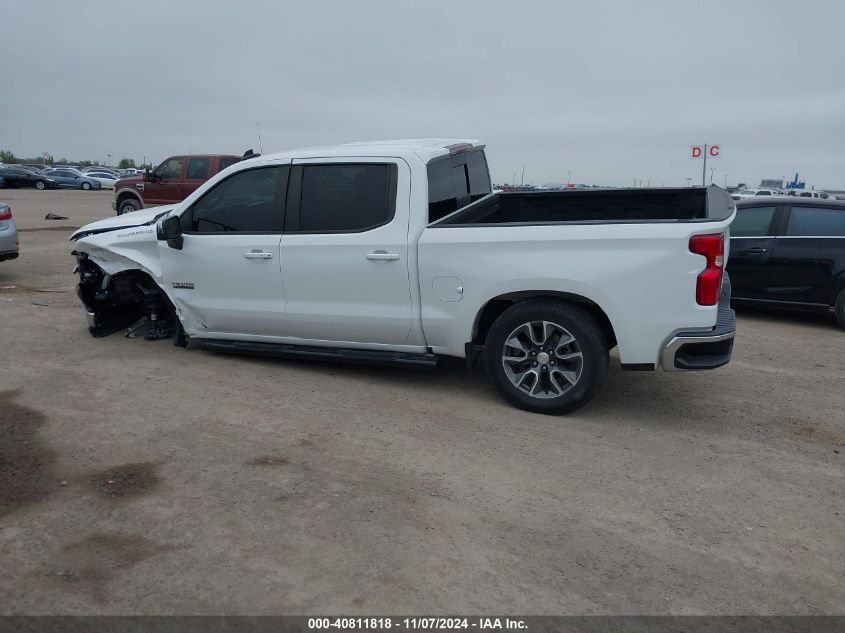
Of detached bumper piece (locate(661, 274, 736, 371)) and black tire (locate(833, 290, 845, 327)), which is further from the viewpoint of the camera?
black tire (locate(833, 290, 845, 327))

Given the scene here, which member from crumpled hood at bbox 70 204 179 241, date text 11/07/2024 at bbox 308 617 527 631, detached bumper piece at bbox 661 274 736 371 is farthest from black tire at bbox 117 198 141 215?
date text 11/07/2024 at bbox 308 617 527 631

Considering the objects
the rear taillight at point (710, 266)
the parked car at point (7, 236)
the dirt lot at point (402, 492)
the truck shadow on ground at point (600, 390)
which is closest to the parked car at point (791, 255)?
the dirt lot at point (402, 492)

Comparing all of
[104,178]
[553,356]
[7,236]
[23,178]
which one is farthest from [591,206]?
[104,178]

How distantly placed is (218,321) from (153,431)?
164 centimetres

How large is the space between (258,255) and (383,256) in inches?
45.3

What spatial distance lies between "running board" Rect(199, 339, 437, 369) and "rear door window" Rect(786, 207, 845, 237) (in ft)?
18.7

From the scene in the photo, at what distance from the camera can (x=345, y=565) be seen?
3.10 meters

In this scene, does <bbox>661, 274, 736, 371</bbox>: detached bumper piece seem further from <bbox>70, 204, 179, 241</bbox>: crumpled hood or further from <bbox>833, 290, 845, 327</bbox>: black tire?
<bbox>70, 204, 179, 241</bbox>: crumpled hood

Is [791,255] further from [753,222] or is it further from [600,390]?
[600,390]

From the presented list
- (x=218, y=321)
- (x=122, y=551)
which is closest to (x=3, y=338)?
(x=218, y=321)

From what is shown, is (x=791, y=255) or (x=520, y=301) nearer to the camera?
(x=520, y=301)

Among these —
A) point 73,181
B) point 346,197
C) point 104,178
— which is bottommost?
point 346,197

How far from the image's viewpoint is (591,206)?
626 centimetres

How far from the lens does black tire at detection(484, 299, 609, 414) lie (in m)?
4.74
